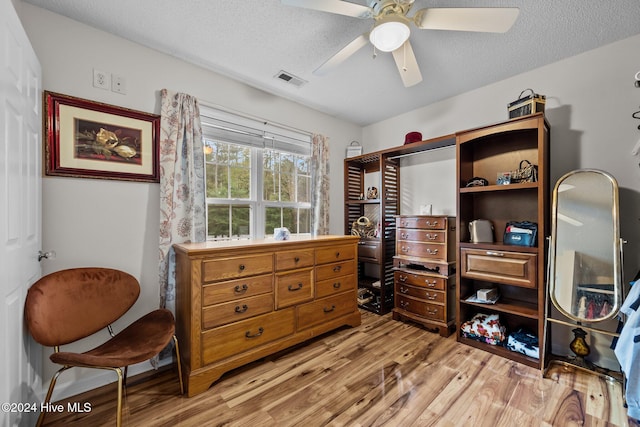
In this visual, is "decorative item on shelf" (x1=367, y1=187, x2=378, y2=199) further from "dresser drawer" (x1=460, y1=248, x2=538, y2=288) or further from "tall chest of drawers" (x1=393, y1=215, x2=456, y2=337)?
"dresser drawer" (x1=460, y1=248, x2=538, y2=288)

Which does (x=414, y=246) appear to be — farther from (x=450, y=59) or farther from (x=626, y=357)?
(x=450, y=59)

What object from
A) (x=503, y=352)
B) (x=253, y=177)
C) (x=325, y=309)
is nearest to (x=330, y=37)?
(x=253, y=177)

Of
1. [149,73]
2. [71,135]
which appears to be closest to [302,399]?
[71,135]

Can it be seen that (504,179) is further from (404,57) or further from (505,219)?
(404,57)

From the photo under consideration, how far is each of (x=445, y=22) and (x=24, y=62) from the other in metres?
2.23

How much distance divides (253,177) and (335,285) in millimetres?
1432

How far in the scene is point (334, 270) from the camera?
2613 mm

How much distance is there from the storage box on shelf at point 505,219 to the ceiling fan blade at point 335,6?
157 cm

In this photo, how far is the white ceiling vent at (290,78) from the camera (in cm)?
244

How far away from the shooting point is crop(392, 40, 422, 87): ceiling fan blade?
1.70 m

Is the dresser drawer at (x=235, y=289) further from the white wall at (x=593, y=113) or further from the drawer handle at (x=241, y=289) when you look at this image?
the white wall at (x=593, y=113)

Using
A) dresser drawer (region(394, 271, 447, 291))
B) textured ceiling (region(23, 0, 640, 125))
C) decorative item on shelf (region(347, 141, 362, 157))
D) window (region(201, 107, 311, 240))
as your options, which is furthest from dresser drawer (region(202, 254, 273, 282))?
decorative item on shelf (region(347, 141, 362, 157))

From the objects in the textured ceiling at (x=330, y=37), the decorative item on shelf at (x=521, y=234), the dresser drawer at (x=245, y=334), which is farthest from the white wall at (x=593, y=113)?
the dresser drawer at (x=245, y=334)

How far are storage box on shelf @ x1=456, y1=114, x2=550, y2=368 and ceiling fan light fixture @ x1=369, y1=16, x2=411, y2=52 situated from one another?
1340 millimetres
